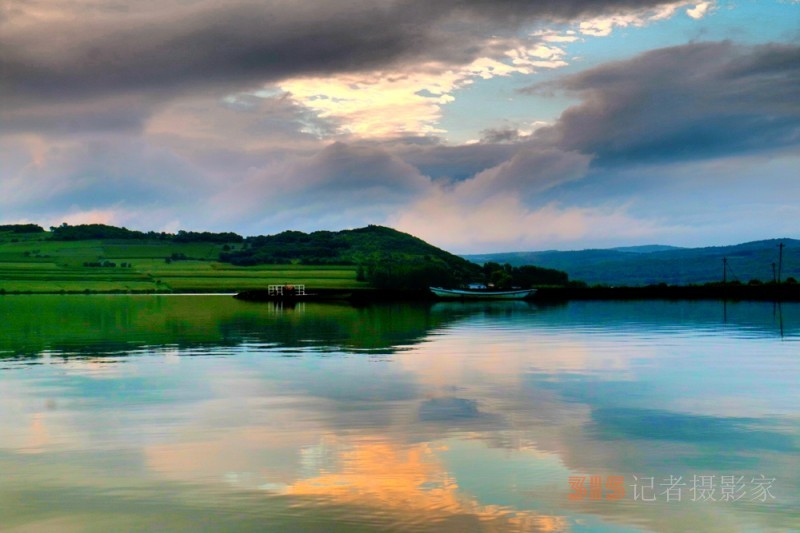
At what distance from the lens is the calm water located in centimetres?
1570

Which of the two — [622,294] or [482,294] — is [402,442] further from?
[622,294]

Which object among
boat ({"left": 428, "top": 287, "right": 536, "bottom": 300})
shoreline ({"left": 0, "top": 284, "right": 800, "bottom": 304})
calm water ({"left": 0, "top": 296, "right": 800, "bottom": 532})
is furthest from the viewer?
boat ({"left": 428, "top": 287, "right": 536, "bottom": 300})

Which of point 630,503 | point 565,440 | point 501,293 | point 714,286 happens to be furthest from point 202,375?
point 714,286

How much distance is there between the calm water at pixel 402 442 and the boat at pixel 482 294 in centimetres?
13906

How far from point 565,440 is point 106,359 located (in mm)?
31924

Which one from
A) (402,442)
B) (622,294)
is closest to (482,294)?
(622,294)

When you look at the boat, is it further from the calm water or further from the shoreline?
the calm water

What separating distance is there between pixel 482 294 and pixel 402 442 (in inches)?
6577

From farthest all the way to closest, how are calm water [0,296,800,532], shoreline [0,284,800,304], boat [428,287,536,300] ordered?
boat [428,287,536,300] < shoreline [0,284,800,304] < calm water [0,296,800,532]

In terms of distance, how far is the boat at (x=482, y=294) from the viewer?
18638 cm

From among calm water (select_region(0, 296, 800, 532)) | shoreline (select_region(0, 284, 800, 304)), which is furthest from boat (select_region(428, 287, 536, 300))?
calm water (select_region(0, 296, 800, 532))

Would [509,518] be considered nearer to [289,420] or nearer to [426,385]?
[289,420]

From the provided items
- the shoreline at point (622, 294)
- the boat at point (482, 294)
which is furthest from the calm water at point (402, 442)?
the boat at point (482, 294)

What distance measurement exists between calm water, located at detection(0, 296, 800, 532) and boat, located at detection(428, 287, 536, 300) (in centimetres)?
13906
